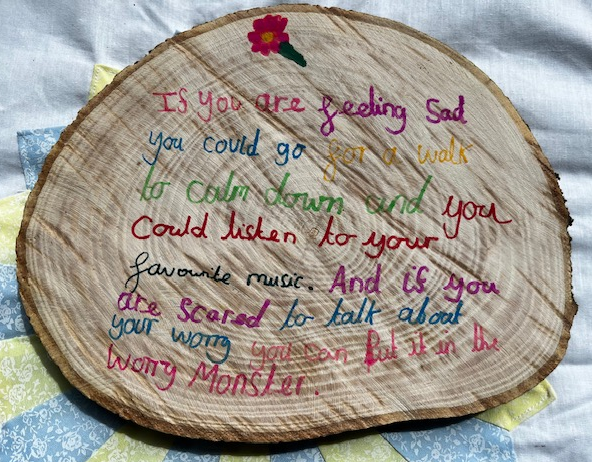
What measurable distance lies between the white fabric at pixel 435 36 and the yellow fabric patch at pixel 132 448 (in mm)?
378

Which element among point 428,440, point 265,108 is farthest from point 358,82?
point 428,440

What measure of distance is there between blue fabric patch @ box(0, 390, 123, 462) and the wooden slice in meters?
0.06

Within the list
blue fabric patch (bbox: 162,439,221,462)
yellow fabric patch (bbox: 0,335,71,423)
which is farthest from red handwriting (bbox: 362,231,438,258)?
yellow fabric patch (bbox: 0,335,71,423)

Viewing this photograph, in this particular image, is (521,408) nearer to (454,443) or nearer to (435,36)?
(454,443)

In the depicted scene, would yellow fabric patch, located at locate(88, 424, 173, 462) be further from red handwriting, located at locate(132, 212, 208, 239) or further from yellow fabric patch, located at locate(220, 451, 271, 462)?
red handwriting, located at locate(132, 212, 208, 239)

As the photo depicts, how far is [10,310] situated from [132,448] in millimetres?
245

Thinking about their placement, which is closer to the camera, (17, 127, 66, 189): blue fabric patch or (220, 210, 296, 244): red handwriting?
(220, 210, 296, 244): red handwriting

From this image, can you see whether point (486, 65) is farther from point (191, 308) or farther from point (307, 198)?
point (191, 308)

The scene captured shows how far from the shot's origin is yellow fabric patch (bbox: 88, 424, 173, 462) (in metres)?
0.84

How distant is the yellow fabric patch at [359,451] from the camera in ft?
2.76

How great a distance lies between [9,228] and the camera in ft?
2.97

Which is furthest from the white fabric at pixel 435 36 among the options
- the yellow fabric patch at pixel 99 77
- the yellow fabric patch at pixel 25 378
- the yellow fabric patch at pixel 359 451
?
the yellow fabric patch at pixel 359 451

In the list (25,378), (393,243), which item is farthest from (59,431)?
(393,243)

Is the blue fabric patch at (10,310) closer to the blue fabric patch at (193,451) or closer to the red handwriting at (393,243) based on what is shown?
the blue fabric patch at (193,451)
